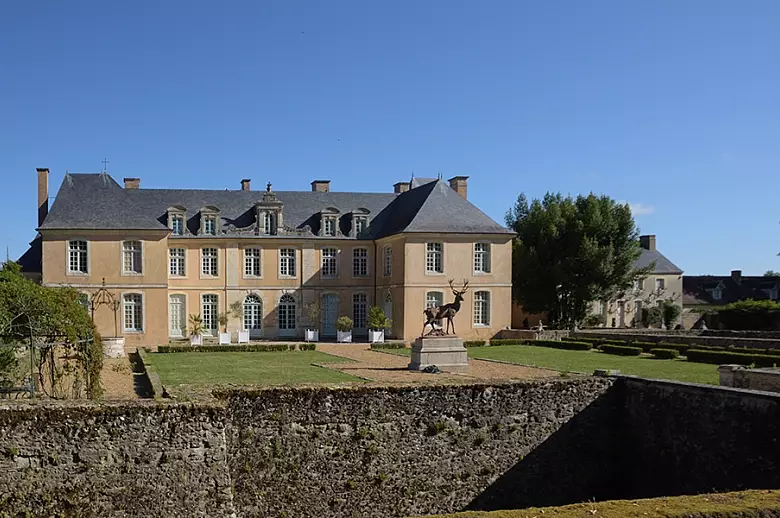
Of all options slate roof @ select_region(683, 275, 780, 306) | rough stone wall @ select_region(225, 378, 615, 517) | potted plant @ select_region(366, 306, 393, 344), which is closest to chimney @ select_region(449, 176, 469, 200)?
potted plant @ select_region(366, 306, 393, 344)

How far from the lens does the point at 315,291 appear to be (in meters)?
34.7

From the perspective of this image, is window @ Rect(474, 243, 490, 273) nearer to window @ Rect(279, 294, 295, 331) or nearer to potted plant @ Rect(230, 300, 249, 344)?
window @ Rect(279, 294, 295, 331)

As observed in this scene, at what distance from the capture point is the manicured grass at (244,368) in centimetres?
1632

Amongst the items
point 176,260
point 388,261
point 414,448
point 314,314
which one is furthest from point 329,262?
point 414,448

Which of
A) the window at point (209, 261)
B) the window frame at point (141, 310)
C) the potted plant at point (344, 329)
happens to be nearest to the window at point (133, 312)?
the window frame at point (141, 310)

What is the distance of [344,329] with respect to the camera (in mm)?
32062

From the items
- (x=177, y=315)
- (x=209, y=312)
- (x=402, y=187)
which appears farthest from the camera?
(x=402, y=187)

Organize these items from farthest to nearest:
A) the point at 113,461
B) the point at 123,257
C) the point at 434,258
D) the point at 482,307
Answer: the point at 482,307 < the point at 434,258 < the point at 123,257 < the point at 113,461

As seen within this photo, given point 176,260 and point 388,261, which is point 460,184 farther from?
point 176,260

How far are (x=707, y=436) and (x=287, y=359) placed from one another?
47.7ft

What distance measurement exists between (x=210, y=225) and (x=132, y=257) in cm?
444

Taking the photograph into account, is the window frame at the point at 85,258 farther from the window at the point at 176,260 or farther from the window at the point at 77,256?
the window at the point at 176,260

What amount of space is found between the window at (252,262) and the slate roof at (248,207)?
122cm

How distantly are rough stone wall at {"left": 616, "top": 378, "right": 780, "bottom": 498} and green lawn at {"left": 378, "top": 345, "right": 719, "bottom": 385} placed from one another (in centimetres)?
387
